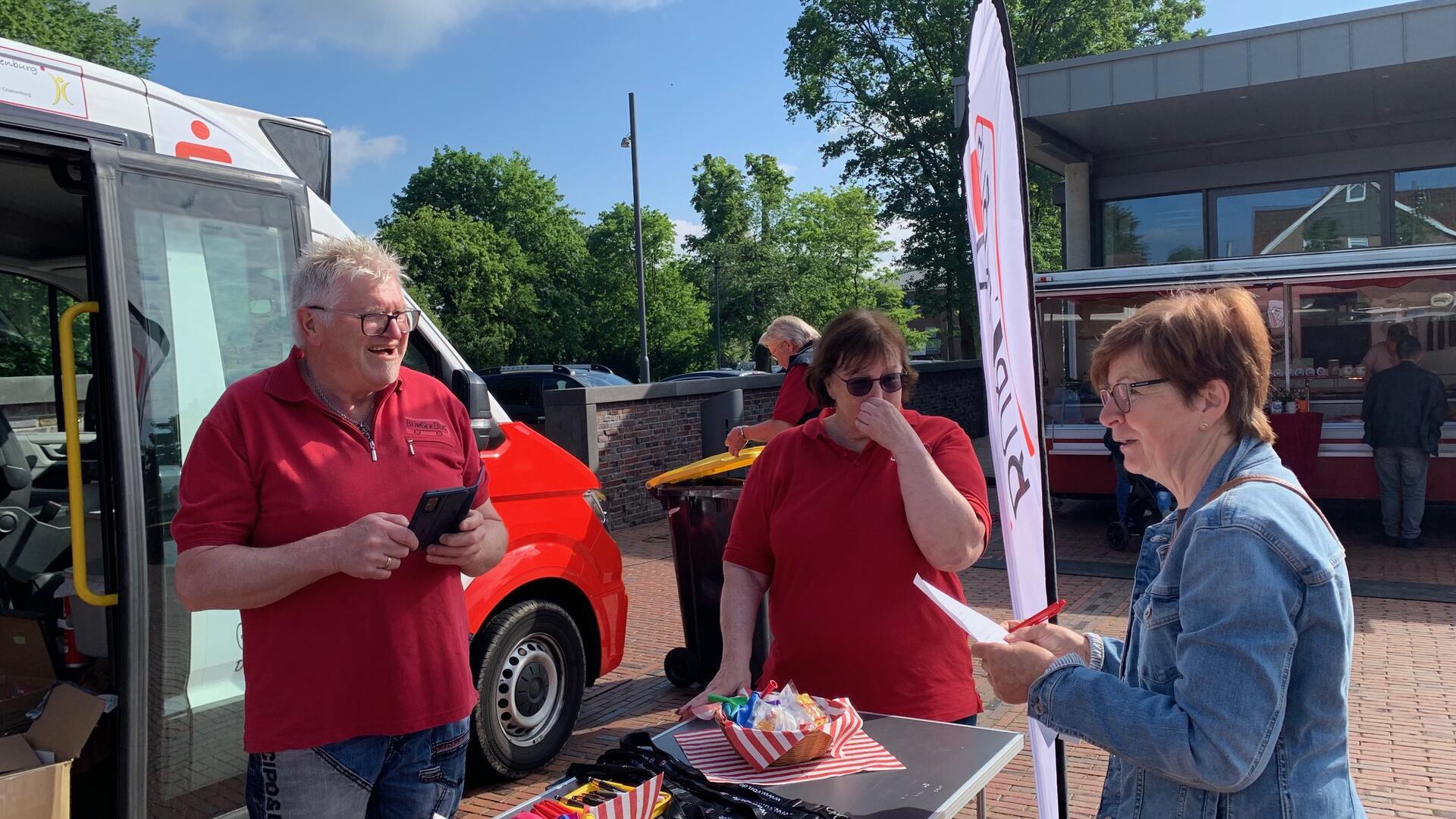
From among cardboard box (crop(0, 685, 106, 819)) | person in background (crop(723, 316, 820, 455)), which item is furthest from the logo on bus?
person in background (crop(723, 316, 820, 455))

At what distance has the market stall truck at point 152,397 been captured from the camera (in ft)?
9.60

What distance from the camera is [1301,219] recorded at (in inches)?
602

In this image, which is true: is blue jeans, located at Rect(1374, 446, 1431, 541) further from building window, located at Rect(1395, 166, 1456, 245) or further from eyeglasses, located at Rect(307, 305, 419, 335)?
eyeglasses, located at Rect(307, 305, 419, 335)

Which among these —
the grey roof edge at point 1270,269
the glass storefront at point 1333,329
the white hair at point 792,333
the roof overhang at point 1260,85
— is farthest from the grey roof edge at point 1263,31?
the white hair at point 792,333

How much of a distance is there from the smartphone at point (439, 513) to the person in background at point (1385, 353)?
1014cm

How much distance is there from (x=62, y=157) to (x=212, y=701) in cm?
170

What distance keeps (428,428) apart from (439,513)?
34 cm

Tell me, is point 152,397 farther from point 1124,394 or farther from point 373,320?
point 1124,394

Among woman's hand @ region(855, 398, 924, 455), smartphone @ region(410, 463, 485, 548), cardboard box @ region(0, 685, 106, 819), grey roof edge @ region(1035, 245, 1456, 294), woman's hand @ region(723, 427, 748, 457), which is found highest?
grey roof edge @ region(1035, 245, 1456, 294)

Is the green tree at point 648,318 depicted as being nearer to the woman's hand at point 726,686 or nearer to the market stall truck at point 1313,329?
the market stall truck at point 1313,329

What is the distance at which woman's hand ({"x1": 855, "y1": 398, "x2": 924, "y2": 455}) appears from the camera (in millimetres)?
2564

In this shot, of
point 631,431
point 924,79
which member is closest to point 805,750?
point 631,431

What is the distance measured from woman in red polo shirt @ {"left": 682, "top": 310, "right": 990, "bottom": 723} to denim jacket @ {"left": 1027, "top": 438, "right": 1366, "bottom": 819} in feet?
3.06

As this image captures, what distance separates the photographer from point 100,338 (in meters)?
2.96
